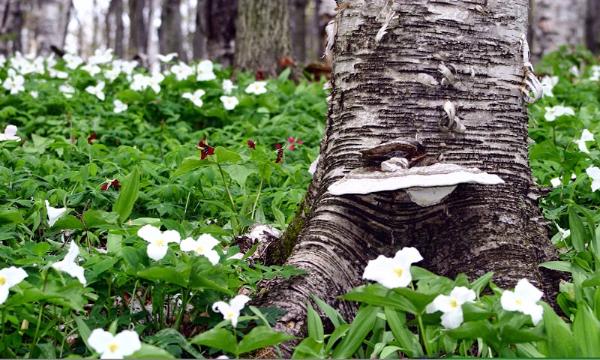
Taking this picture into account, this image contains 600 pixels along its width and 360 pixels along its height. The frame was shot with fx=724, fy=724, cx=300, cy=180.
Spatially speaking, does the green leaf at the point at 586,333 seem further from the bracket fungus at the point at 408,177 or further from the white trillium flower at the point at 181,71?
the white trillium flower at the point at 181,71

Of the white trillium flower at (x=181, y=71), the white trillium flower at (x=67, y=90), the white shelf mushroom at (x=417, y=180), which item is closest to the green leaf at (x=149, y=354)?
the white shelf mushroom at (x=417, y=180)

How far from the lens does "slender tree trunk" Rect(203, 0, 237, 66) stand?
8164 millimetres

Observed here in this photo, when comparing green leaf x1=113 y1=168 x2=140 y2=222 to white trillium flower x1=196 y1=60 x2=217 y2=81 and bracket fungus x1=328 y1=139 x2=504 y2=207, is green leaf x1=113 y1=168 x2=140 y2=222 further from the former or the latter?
white trillium flower x1=196 y1=60 x2=217 y2=81

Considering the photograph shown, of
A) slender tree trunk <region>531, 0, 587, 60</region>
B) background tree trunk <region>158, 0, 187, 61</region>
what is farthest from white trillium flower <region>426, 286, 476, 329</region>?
background tree trunk <region>158, 0, 187, 61</region>

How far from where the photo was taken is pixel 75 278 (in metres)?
2.11

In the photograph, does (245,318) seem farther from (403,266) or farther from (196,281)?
(403,266)

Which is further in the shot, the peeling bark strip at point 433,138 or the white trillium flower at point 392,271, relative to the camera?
the peeling bark strip at point 433,138

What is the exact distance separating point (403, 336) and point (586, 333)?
1.59ft

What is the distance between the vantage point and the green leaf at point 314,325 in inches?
83.8

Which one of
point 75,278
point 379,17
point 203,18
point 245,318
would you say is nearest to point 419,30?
point 379,17

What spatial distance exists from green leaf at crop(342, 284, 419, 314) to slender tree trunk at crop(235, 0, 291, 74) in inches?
216

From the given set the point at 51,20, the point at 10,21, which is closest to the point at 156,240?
the point at 10,21

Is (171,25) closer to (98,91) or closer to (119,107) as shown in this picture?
(98,91)

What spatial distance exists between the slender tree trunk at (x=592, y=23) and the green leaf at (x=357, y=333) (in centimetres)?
1708
